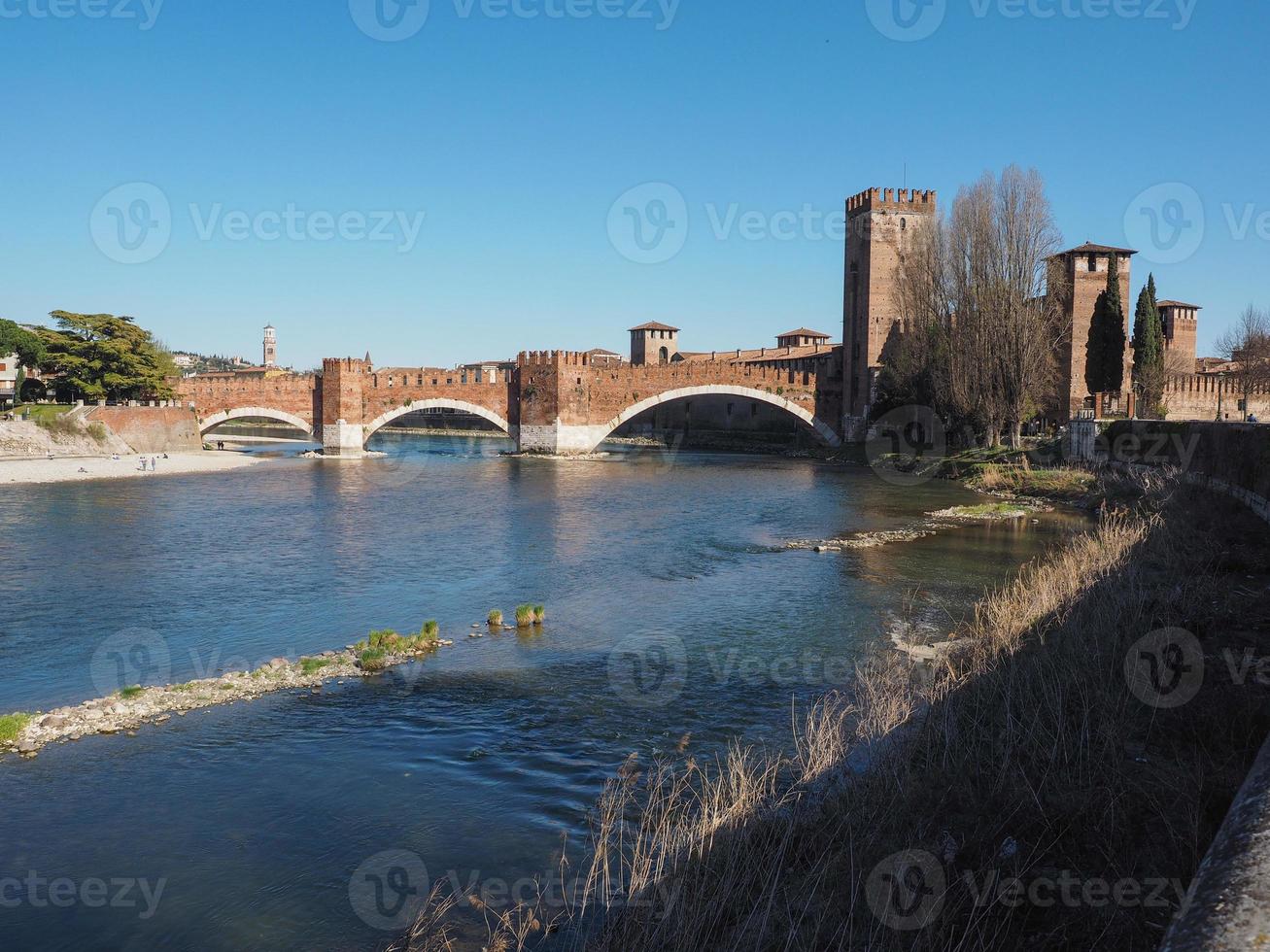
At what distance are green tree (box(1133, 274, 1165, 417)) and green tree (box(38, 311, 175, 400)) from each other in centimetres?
4444

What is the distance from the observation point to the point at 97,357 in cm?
4372

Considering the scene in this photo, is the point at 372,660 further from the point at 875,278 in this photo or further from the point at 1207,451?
the point at 875,278

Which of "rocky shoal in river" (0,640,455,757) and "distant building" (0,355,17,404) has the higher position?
"distant building" (0,355,17,404)

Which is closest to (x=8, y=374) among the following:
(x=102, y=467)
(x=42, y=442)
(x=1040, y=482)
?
(x=42, y=442)

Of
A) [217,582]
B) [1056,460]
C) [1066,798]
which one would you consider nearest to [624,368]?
[1056,460]

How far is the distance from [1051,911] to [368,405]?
1856 inches

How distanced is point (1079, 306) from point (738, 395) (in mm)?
16805

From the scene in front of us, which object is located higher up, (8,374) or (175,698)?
(8,374)

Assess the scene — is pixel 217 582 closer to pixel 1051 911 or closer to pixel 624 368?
pixel 1051 911

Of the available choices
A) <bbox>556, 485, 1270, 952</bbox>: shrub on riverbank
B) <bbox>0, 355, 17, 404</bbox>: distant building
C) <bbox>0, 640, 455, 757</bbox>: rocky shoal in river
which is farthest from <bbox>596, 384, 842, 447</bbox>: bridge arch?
<bbox>556, 485, 1270, 952</bbox>: shrub on riverbank

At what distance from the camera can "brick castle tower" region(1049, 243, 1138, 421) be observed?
130 feet

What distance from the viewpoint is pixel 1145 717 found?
241 inches

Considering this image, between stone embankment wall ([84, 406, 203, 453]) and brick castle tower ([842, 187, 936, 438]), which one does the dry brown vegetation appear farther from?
stone embankment wall ([84, 406, 203, 453])

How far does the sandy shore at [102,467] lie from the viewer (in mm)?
32812
